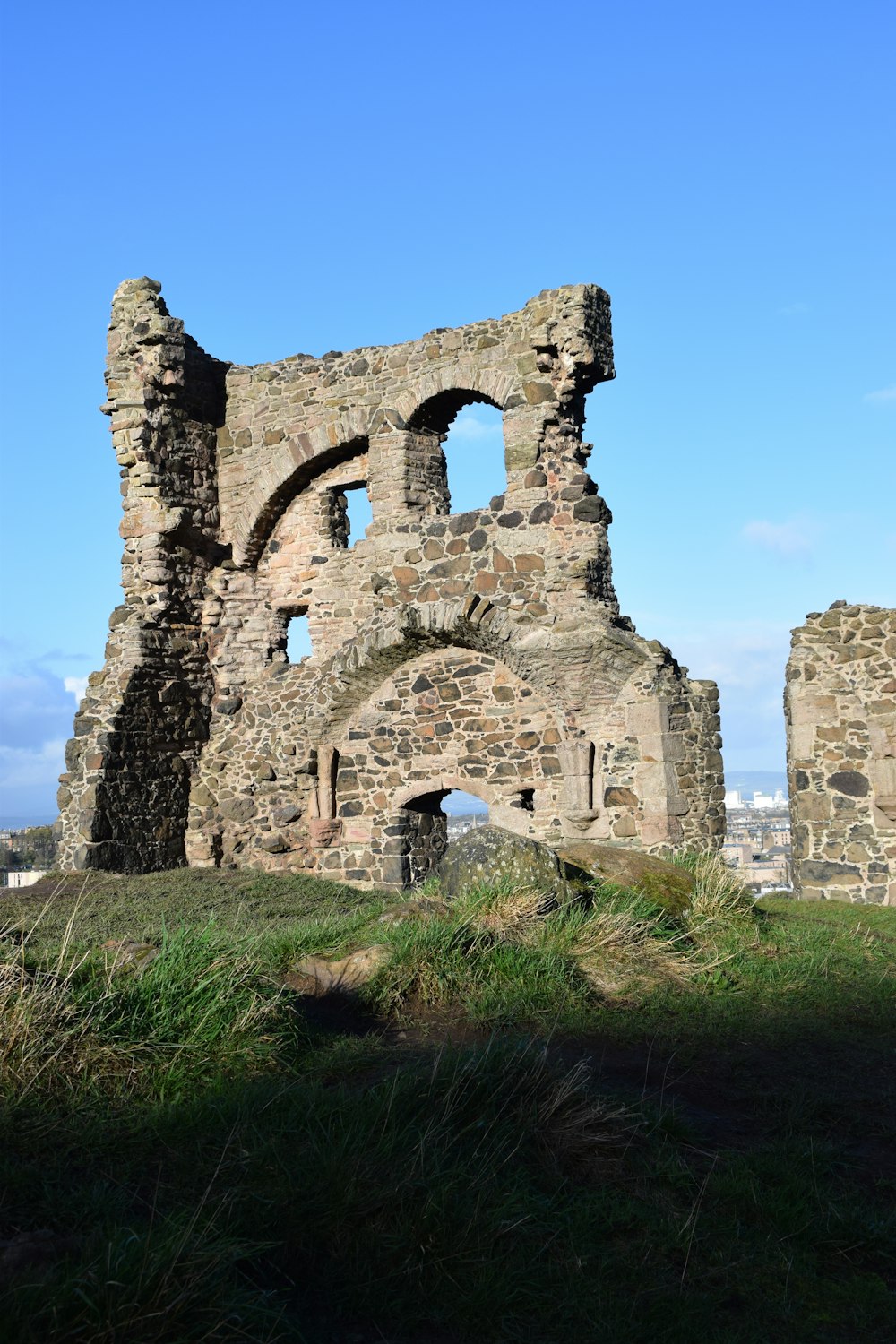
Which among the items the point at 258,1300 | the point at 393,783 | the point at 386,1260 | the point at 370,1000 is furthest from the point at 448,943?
the point at 393,783

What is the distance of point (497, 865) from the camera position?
817cm

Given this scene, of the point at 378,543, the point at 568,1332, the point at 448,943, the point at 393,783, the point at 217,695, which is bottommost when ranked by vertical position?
the point at 568,1332

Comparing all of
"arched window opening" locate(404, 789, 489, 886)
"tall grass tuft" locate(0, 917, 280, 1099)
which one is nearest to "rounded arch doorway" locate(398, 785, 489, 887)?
"arched window opening" locate(404, 789, 489, 886)

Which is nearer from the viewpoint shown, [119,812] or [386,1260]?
[386,1260]

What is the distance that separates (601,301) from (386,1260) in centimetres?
1160

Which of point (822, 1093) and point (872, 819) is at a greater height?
point (872, 819)

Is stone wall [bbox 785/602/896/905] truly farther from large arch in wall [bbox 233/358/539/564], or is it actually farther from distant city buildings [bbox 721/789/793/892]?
large arch in wall [bbox 233/358/539/564]

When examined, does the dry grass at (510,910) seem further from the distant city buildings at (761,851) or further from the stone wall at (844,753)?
the stone wall at (844,753)

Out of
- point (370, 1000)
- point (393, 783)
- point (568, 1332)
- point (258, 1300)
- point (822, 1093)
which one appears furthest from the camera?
point (393, 783)

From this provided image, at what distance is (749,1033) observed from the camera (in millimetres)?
6426

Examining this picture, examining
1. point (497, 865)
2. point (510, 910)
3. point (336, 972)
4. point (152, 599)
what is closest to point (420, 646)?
point (152, 599)

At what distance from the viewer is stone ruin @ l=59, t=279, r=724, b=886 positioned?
12.9m

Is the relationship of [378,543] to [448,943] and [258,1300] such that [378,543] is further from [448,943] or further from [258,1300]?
[258,1300]

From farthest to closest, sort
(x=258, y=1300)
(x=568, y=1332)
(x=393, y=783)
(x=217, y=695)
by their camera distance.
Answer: (x=217, y=695)
(x=393, y=783)
(x=568, y=1332)
(x=258, y=1300)
